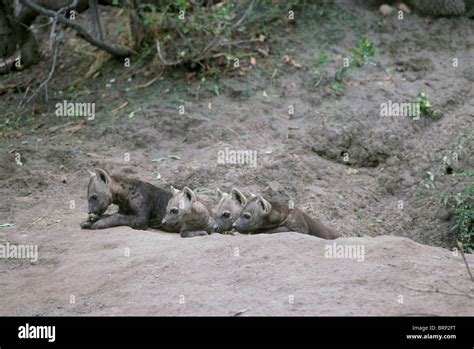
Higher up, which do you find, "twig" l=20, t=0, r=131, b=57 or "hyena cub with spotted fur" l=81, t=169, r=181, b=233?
"twig" l=20, t=0, r=131, b=57

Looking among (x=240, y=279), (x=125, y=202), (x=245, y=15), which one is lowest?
(x=125, y=202)

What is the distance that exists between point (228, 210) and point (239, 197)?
0.20 metres

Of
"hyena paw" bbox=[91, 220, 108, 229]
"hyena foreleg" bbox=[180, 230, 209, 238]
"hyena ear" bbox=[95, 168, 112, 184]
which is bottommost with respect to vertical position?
"hyena foreleg" bbox=[180, 230, 209, 238]

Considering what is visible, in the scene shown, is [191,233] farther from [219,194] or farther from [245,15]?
[245,15]

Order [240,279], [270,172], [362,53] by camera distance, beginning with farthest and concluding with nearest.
A: 1. [362,53]
2. [270,172]
3. [240,279]

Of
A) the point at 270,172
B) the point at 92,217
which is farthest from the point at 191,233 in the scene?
the point at 270,172

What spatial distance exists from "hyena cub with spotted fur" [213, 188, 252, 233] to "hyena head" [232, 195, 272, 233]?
0.48 feet

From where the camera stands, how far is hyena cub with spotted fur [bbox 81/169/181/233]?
9297mm

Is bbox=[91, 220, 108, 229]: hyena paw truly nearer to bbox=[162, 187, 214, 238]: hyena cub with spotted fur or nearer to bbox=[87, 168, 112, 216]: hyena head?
bbox=[87, 168, 112, 216]: hyena head

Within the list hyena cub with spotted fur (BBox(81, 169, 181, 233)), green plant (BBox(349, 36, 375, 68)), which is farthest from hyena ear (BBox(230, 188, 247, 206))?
green plant (BBox(349, 36, 375, 68))

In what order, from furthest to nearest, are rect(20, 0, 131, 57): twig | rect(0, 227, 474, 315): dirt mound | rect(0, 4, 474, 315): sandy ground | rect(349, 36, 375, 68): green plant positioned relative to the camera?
rect(20, 0, 131, 57): twig → rect(349, 36, 375, 68): green plant → rect(0, 4, 474, 315): sandy ground → rect(0, 227, 474, 315): dirt mound

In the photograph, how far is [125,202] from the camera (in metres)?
9.55

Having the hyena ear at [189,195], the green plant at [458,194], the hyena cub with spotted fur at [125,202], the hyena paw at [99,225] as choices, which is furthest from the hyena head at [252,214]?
the green plant at [458,194]

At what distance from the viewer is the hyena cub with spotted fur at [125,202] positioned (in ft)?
30.5
